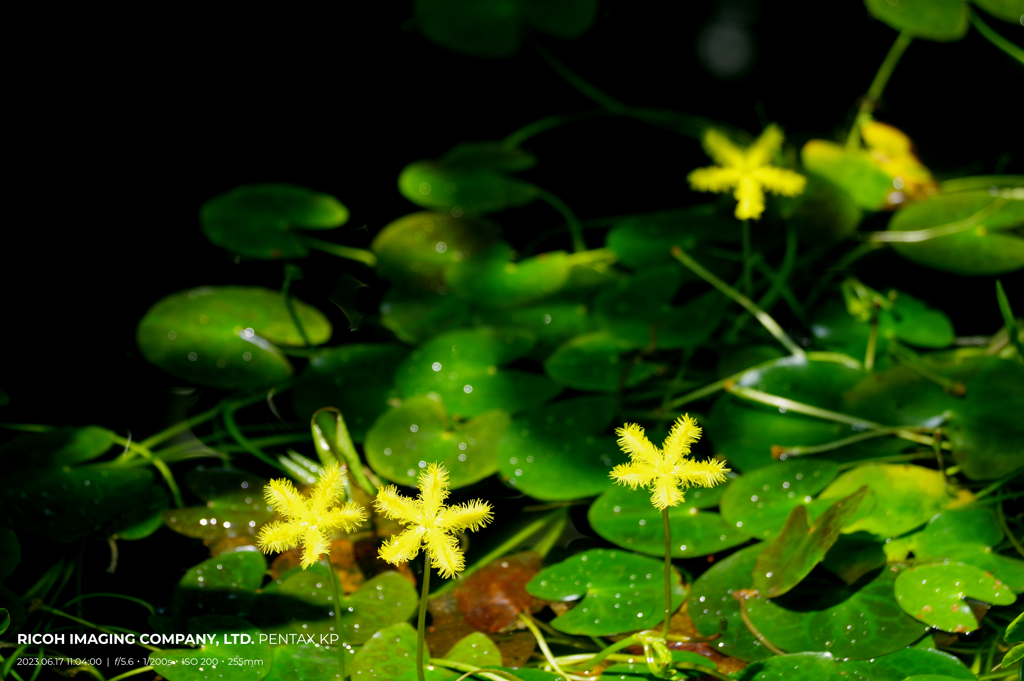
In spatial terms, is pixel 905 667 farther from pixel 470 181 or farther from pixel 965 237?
pixel 470 181

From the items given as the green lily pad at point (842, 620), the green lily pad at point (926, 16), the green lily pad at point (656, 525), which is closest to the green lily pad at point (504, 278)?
the green lily pad at point (656, 525)

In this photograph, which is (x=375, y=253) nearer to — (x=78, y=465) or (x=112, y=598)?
→ (x=78, y=465)

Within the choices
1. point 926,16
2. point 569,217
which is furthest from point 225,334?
point 926,16

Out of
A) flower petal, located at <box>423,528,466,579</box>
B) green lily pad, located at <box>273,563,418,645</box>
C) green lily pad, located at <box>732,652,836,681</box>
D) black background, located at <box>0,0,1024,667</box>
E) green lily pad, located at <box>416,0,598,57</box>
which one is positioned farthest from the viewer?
green lily pad, located at <box>416,0,598,57</box>

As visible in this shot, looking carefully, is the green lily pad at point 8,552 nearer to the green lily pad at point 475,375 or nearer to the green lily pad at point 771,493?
the green lily pad at point 475,375

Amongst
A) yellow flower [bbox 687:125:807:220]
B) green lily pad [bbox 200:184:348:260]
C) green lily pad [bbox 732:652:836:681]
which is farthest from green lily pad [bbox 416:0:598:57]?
green lily pad [bbox 732:652:836:681]

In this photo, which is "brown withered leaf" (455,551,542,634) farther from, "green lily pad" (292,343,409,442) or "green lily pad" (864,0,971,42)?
"green lily pad" (864,0,971,42)

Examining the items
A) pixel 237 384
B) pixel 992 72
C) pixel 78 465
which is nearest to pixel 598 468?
pixel 237 384
